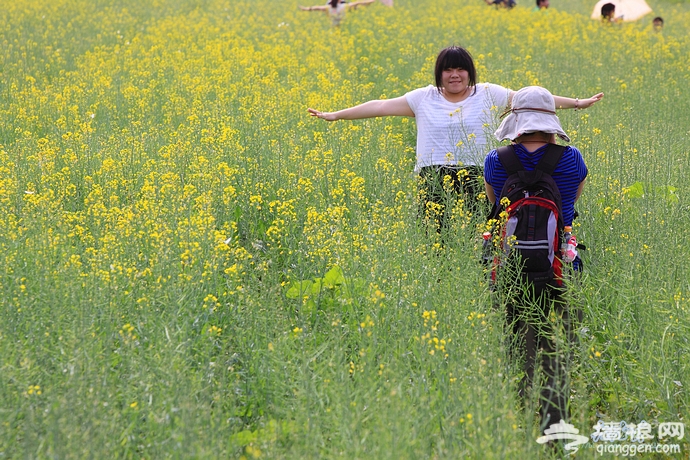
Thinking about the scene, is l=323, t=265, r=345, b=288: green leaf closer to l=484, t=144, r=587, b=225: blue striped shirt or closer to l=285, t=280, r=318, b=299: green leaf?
l=285, t=280, r=318, b=299: green leaf

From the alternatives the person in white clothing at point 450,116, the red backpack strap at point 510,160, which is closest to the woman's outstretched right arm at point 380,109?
the person in white clothing at point 450,116

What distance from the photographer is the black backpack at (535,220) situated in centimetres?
361

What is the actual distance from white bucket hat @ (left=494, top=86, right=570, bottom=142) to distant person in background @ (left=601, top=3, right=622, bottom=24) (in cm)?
1273

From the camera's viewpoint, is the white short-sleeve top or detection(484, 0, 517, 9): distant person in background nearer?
the white short-sleeve top

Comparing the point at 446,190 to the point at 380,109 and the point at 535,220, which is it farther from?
the point at 535,220

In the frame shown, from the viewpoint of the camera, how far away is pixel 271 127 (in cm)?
700

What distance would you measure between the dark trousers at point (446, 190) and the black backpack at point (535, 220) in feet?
3.51

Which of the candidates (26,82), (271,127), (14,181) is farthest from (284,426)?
(26,82)

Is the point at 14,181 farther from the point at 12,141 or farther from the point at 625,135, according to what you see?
the point at 625,135

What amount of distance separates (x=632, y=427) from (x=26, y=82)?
8679 mm

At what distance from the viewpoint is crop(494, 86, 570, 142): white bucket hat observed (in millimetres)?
3744

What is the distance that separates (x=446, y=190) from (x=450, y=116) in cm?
64

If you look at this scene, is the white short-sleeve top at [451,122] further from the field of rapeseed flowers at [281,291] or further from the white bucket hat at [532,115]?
the white bucket hat at [532,115]

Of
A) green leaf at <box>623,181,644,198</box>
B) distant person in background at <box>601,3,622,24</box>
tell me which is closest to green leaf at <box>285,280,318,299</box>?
green leaf at <box>623,181,644,198</box>
